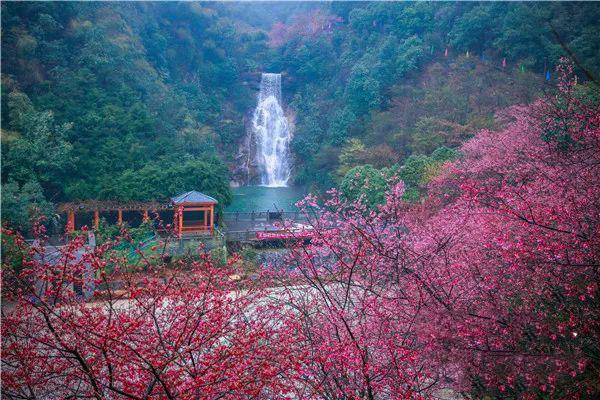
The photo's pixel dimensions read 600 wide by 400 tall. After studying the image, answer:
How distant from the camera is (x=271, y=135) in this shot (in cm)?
2933

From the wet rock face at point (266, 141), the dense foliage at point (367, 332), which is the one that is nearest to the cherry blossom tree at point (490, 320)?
the dense foliage at point (367, 332)

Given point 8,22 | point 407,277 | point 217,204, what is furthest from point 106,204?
point 407,277

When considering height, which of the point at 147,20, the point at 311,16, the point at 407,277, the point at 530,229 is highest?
the point at 311,16

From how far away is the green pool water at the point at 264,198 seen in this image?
21.2 m

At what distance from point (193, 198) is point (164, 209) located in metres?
1.23

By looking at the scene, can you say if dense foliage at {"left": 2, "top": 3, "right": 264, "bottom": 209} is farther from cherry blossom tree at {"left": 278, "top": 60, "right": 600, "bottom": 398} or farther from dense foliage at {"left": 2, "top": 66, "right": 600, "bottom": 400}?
cherry blossom tree at {"left": 278, "top": 60, "right": 600, "bottom": 398}

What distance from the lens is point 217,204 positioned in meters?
14.8

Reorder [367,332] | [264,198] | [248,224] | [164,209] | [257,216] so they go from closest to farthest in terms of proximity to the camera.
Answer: [367,332] → [164,209] → [248,224] → [257,216] → [264,198]

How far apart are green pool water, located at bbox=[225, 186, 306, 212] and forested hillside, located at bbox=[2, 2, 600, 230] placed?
144 cm

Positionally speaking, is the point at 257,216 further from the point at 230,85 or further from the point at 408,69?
the point at 230,85

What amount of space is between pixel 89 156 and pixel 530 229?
15.4m

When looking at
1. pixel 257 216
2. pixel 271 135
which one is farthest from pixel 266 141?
pixel 257 216

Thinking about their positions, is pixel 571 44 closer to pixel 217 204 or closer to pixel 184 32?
pixel 217 204

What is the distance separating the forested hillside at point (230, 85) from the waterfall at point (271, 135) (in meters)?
0.84
